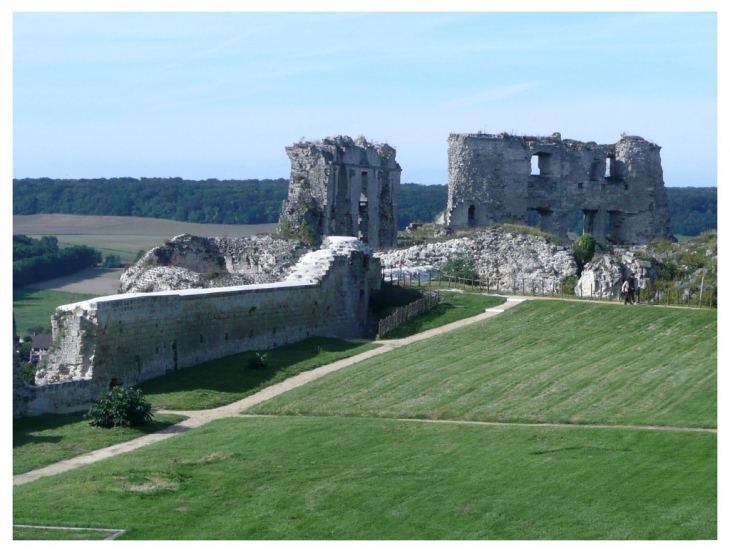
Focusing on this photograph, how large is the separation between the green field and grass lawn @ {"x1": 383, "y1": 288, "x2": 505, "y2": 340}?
11.7 feet

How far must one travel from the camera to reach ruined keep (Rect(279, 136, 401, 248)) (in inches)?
1761

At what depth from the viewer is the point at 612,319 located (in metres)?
30.5

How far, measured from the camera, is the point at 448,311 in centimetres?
3281

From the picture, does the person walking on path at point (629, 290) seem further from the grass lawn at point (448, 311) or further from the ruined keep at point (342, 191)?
the ruined keep at point (342, 191)

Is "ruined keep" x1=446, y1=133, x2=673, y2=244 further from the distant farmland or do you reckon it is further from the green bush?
the green bush

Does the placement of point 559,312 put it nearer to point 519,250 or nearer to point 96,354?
point 519,250

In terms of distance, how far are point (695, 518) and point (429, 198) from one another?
239 ft

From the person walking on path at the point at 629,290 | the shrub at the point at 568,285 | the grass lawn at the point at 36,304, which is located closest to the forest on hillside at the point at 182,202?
the grass lawn at the point at 36,304

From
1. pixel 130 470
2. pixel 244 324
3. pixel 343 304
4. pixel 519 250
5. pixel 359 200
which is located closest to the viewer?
pixel 130 470

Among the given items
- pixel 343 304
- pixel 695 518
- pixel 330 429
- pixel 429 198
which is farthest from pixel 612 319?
pixel 429 198

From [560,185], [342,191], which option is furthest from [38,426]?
[560,185]

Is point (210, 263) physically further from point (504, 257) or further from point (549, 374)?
point (549, 374)

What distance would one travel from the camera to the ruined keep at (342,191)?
44.7 meters

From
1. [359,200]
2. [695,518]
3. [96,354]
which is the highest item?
[359,200]
